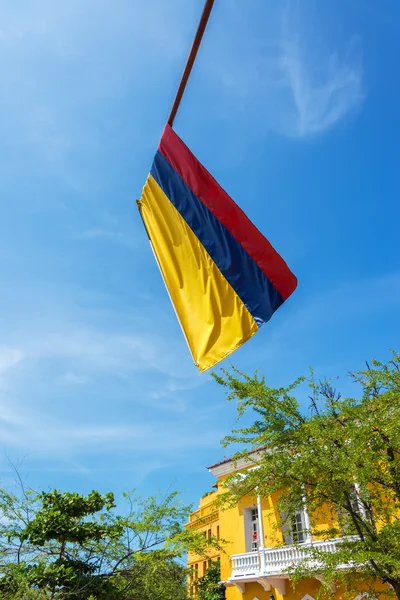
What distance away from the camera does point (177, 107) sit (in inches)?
189

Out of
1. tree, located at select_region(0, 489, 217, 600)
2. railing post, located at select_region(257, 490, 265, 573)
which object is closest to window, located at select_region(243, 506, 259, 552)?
railing post, located at select_region(257, 490, 265, 573)

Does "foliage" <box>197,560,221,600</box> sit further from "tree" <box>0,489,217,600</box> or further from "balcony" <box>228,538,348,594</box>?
"tree" <box>0,489,217,600</box>

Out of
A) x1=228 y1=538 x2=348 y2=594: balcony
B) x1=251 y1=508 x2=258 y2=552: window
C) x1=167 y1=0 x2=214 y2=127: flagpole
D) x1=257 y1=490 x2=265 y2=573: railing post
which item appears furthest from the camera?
x1=251 y1=508 x2=258 y2=552: window

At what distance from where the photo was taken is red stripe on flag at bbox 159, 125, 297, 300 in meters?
5.59

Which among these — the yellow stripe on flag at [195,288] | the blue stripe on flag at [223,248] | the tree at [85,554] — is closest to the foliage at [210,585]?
the tree at [85,554]

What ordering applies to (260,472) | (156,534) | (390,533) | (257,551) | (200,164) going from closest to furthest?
1. (200,164)
2. (390,533)
3. (260,472)
4. (156,534)
5. (257,551)

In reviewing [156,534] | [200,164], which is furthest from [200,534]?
[200,164]

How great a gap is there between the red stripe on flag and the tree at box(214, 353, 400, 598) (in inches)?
230

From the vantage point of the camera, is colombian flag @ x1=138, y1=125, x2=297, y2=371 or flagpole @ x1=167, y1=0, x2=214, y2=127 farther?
colombian flag @ x1=138, y1=125, x2=297, y2=371

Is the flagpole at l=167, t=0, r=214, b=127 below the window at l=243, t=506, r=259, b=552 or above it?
above

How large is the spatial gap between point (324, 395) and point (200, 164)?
28.2 feet

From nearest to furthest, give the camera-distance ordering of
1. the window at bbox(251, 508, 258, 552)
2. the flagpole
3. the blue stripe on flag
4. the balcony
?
the flagpole, the blue stripe on flag, the balcony, the window at bbox(251, 508, 258, 552)

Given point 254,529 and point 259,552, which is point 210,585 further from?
point 259,552

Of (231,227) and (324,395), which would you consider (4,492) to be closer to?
(324,395)
